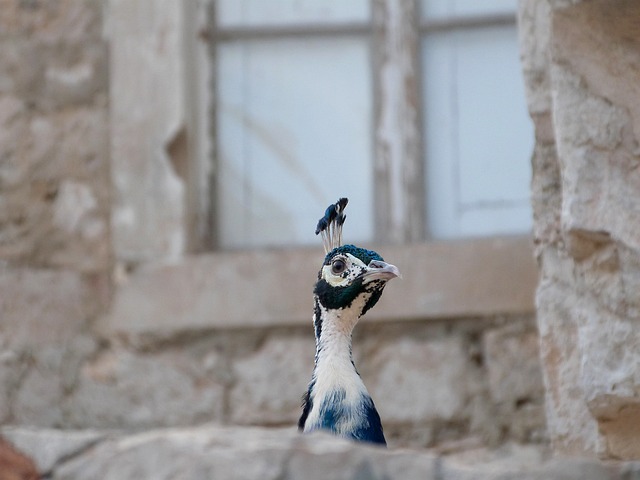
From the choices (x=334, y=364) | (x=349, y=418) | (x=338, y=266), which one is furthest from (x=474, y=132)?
(x=349, y=418)

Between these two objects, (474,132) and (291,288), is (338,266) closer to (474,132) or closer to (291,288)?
(291,288)

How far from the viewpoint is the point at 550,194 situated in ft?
8.42

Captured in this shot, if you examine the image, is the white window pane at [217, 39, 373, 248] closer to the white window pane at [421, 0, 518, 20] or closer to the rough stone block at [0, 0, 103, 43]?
the white window pane at [421, 0, 518, 20]

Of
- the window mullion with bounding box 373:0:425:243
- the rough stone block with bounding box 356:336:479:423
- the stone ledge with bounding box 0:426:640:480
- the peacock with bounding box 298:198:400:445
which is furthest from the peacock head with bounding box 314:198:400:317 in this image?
the stone ledge with bounding box 0:426:640:480

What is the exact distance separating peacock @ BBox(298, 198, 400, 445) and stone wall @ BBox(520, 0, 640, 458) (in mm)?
479

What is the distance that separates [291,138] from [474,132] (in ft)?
1.60

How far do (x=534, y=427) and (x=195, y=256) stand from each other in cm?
95

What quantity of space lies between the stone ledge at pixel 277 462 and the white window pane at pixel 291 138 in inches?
82.4

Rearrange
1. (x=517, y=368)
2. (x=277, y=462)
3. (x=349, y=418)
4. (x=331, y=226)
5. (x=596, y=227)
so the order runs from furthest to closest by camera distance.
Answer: (x=517, y=368) → (x=331, y=226) → (x=349, y=418) → (x=596, y=227) → (x=277, y=462)

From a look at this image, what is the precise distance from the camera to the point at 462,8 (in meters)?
3.60

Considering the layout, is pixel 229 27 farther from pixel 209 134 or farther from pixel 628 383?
pixel 628 383

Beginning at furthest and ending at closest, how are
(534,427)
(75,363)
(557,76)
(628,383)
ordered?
(75,363), (534,427), (557,76), (628,383)

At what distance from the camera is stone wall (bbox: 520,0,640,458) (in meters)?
2.31

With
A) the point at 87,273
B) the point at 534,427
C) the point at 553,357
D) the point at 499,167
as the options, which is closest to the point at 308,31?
the point at 499,167
